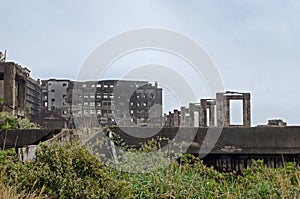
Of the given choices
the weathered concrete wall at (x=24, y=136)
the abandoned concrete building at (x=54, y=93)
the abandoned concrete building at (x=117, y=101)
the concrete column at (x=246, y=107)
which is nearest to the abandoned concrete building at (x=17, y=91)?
the abandoned concrete building at (x=54, y=93)

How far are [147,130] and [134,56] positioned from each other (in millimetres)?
1358

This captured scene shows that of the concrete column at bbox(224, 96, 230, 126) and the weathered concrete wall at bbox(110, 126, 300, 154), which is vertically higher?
the concrete column at bbox(224, 96, 230, 126)

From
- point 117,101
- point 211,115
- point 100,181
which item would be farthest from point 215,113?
point 100,181

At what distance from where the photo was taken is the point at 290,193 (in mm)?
4031

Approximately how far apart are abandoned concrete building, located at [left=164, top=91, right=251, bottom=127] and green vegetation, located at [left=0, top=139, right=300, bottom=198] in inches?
233

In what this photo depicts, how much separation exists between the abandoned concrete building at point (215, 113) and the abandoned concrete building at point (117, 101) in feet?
2.57

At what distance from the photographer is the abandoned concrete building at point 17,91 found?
14.2 m

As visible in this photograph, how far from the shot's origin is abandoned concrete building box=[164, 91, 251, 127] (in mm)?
10844

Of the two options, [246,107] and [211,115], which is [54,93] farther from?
[246,107]

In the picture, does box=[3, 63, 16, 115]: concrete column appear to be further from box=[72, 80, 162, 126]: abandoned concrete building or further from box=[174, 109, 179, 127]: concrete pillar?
box=[174, 109, 179, 127]: concrete pillar

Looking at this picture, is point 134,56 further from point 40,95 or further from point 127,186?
point 40,95

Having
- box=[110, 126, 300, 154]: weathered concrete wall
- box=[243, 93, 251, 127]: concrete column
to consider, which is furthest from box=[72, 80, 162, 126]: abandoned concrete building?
box=[110, 126, 300, 154]: weathered concrete wall

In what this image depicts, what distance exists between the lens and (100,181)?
3.81 metres

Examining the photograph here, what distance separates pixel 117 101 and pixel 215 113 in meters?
3.19
